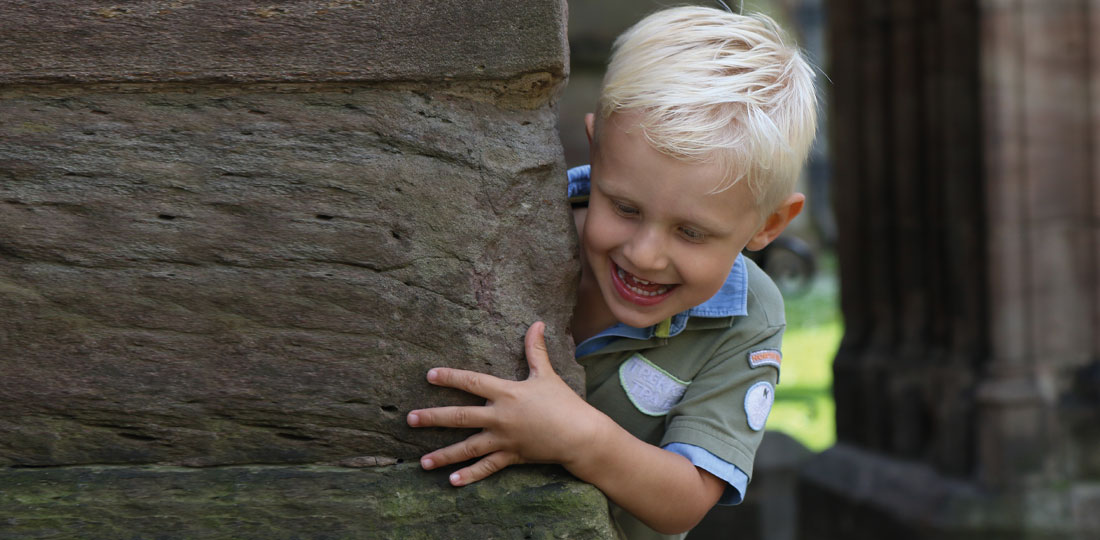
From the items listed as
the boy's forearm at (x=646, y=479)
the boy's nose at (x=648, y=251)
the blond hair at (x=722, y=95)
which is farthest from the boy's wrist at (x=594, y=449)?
the blond hair at (x=722, y=95)

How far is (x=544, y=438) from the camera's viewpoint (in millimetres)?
1493

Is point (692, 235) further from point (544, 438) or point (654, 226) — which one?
point (544, 438)

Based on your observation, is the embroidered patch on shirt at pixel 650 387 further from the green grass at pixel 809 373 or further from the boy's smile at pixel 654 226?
the green grass at pixel 809 373

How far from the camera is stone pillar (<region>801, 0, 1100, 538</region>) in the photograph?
4.39m

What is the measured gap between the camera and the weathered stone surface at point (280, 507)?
1507 millimetres

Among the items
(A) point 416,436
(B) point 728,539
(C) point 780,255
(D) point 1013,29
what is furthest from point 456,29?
(C) point 780,255

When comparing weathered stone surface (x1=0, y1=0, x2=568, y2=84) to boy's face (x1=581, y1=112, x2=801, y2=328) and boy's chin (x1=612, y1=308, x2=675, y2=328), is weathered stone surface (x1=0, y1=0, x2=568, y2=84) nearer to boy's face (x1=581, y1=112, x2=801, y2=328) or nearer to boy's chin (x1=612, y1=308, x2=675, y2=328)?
boy's face (x1=581, y1=112, x2=801, y2=328)

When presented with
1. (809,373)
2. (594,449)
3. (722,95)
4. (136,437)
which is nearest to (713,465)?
(594,449)

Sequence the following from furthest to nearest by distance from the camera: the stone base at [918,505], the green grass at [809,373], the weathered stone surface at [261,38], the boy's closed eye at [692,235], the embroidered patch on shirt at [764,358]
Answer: the green grass at [809,373] < the stone base at [918,505] < the embroidered patch on shirt at [764,358] < the boy's closed eye at [692,235] < the weathered stone surface at [261,38]

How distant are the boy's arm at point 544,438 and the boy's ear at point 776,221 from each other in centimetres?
39

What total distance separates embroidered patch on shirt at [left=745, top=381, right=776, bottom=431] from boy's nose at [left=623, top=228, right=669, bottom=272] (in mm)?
273

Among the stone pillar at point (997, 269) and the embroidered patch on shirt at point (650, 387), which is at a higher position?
the embroidered patch on shirt at point (650, 387)

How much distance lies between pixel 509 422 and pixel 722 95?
567mm

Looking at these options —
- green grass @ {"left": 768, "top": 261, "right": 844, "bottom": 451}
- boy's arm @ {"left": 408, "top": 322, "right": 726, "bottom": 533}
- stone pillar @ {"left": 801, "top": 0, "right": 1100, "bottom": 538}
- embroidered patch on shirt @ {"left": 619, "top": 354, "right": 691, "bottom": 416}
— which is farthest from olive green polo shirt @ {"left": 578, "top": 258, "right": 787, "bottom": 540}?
green grass @ {"left": 768, "top": 261, "right": 844, "bottom": 451}
